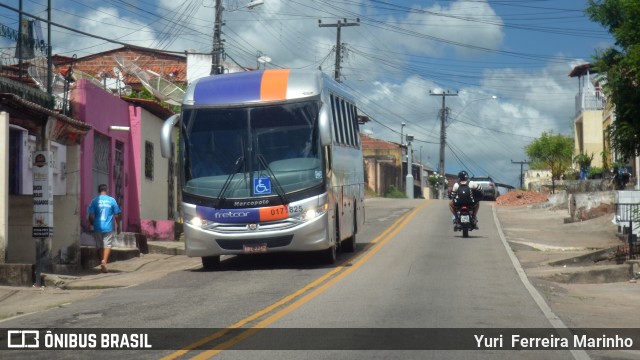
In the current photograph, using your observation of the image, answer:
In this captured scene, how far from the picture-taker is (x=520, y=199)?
51.4 m

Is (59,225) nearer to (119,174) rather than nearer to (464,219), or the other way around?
(119,174)

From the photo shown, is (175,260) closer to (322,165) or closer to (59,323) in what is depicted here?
(322,165)

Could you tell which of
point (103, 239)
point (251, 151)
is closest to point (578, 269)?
point (251, 151)

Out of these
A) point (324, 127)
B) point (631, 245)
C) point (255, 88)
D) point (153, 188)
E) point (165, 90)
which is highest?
point (165, 90)

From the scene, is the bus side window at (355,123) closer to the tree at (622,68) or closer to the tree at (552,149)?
the tree at (622,68)

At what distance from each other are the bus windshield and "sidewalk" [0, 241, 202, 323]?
2.37 metres

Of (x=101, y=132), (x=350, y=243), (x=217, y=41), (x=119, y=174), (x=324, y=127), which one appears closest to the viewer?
(x=324, y=127)

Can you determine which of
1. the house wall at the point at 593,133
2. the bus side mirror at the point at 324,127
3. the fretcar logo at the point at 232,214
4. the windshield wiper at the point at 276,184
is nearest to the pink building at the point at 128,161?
the fretcar logo at the point at 232,214

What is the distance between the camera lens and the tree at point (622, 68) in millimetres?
22609

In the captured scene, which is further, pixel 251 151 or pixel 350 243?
pixel 350 243

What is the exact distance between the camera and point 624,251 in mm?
23172

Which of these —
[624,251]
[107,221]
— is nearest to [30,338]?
[107,221]

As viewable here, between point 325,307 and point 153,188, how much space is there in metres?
19.4

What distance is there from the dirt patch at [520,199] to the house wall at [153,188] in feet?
75.3
